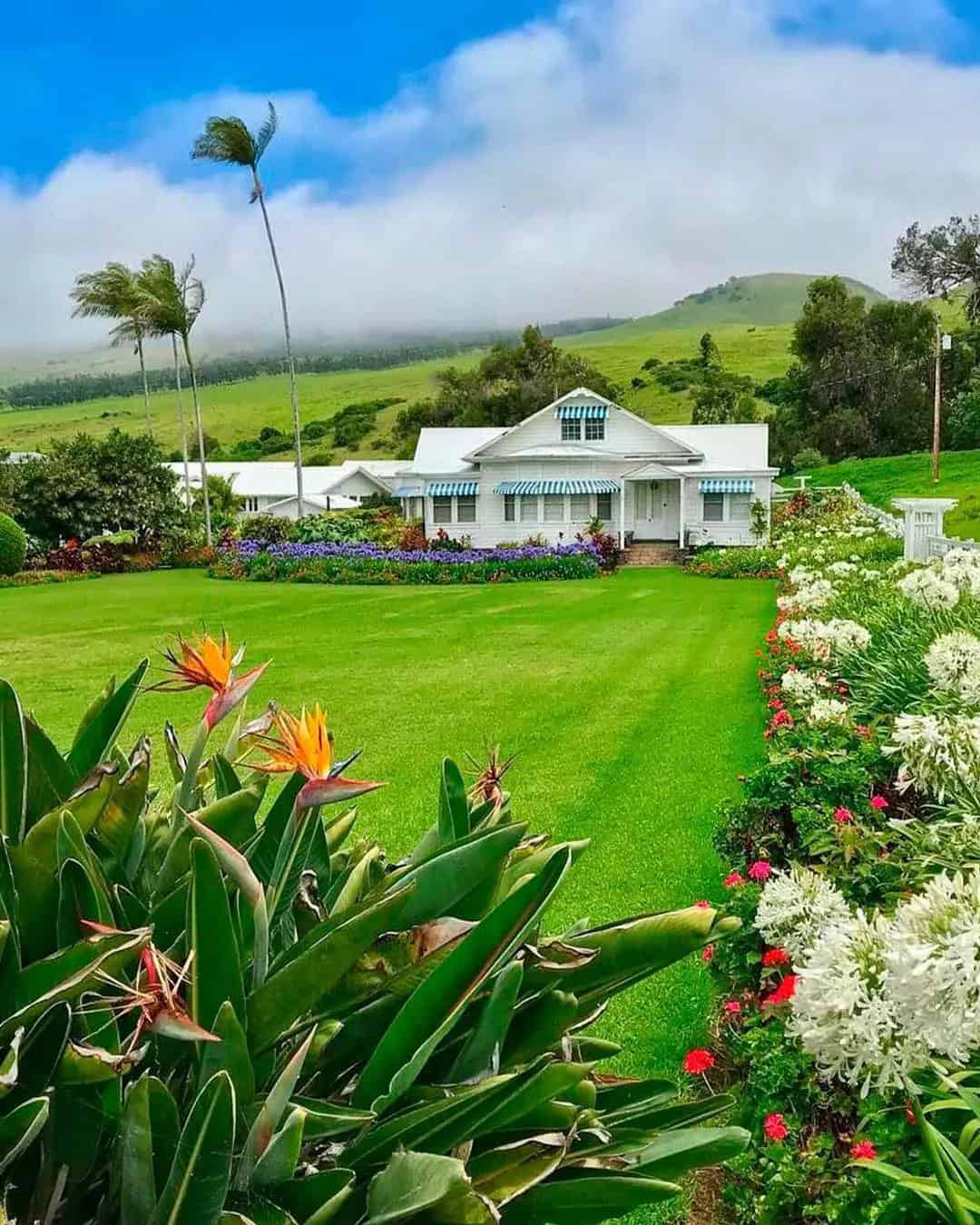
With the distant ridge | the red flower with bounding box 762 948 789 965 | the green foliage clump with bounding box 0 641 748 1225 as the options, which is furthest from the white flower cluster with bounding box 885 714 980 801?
the distant ridge

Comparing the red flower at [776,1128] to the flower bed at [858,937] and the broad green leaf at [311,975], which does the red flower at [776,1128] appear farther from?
the broad green leaf at [311,975]

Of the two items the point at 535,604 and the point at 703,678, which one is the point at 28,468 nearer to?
the point at 535,604

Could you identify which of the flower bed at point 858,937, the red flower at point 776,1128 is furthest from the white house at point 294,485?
the red flower at point 776,1128

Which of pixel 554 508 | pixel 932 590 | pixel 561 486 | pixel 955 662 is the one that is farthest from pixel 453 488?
pixel 955 662

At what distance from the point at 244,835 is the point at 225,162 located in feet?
110

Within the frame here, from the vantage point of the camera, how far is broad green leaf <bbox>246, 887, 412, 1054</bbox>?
46.9 inches

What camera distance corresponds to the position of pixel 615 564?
2520 centimetres

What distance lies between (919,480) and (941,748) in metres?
33.0

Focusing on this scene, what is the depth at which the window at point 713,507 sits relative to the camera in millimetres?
28031

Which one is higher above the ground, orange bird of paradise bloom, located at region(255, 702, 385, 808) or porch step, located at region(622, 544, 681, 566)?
orange bird of paradise bloom, located at region(255, 702, 385, 808)

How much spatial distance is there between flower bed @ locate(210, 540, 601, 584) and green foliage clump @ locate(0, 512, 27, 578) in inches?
197

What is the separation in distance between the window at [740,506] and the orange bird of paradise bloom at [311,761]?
27576 millimetres

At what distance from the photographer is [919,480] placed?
32938 mm

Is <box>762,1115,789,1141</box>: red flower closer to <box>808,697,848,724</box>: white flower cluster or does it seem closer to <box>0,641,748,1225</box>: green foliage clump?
<box>0,641,748,1225</box>: green foliage clump
